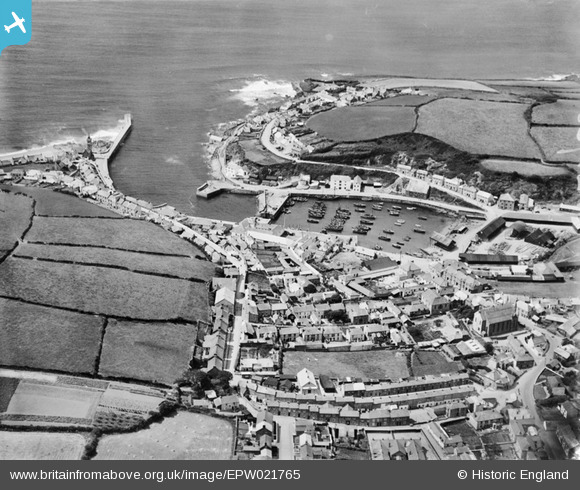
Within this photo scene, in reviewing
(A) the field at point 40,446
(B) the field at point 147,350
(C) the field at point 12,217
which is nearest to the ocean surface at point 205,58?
(C) the field at point 12,217

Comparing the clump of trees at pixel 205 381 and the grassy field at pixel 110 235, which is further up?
the grassy field at pixel 110 235

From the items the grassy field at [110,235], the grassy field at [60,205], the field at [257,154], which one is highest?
the field at [257,154]

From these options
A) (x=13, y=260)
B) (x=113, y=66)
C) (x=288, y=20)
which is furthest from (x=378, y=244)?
(x=288, y=20)

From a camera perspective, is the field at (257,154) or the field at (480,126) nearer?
the field at (480,126)

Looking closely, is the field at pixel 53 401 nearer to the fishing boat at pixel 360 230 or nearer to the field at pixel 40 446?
the field at pixel 40 446

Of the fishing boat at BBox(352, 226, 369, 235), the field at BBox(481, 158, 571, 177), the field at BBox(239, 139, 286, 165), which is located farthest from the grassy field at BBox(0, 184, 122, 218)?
the field at BBox(481, 158, 571, 177)

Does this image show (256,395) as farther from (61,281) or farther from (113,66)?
(113,66)
